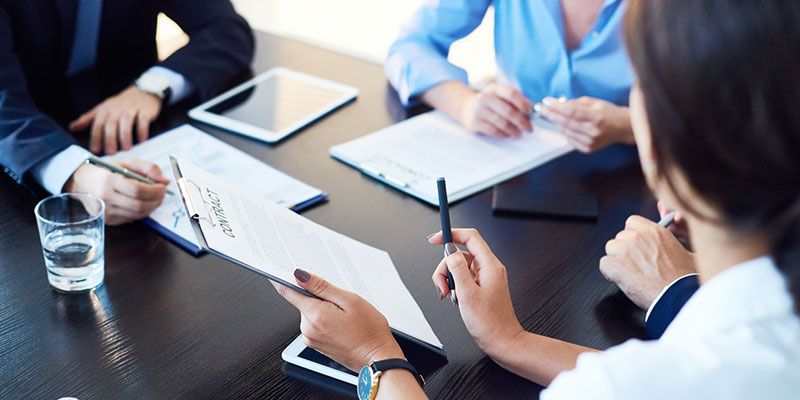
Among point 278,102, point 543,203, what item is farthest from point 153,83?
point 543,203

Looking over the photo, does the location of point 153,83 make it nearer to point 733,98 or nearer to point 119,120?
point 119,120

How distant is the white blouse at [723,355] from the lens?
0.72 metres

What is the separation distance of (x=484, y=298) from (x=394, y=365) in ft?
0.56

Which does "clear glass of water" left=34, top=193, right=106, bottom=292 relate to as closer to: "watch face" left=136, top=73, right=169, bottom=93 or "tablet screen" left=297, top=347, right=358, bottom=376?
"tablet screen" left=297, top=347, right=358, bottom=376

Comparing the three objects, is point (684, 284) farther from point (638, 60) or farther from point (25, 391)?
point (25, 391)

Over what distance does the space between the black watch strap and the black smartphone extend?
469mm

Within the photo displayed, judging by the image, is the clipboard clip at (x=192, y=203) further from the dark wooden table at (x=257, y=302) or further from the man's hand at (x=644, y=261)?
the man's hand at (x=644, y=261)

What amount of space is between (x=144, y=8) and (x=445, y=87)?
0.74 m

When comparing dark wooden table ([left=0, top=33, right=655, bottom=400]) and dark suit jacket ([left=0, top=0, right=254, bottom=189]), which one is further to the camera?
dark suit jacket ([left=0, top=0, right=254, bottom=189])

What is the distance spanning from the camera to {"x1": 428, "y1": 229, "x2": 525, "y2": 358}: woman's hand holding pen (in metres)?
1.08

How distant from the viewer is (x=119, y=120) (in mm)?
1604

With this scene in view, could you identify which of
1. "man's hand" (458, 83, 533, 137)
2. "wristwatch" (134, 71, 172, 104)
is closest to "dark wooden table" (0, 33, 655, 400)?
"man's hand" (458, 83, 533, 137)

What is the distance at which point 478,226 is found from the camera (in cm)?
138

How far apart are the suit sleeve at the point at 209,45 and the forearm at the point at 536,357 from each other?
979mm
